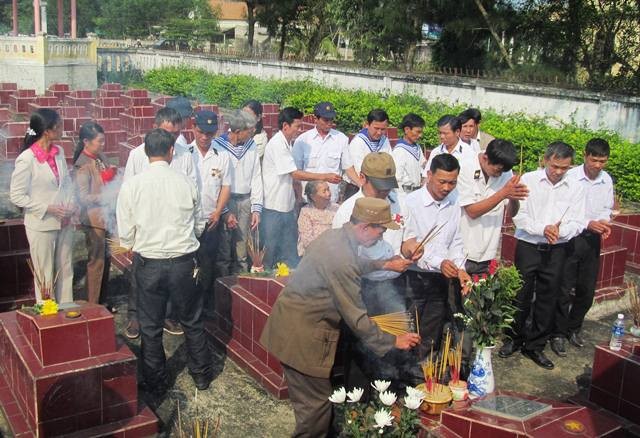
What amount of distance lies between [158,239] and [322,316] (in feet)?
4.45

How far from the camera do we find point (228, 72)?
85.5 ft

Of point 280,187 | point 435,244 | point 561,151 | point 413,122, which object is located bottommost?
point 435,244

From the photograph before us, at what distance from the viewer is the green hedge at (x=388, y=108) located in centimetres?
1020

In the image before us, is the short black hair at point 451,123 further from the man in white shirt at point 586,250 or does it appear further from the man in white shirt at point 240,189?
the man in white shirt at point 240,189

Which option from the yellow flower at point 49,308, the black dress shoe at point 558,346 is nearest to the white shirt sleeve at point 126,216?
the yellow flower at point 49,308

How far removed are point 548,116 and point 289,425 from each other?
35.4 feet

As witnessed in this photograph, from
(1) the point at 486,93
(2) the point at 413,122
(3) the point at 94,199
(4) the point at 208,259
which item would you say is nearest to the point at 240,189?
(4) the point at 208,259

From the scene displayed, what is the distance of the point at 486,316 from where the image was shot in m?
4.40

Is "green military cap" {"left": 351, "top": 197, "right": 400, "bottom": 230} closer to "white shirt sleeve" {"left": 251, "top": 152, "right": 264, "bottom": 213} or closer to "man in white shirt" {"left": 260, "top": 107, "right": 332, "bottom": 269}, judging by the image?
"man in white shirt" {"left": 260, "top": 107, "right": 332, "bottom": 269}

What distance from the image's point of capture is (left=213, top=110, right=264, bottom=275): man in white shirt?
616 centimetres

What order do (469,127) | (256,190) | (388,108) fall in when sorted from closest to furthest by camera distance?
1. (256,190)
2. (469,127)
3. (388,108)

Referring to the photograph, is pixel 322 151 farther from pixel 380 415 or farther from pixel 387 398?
pixel 380 415

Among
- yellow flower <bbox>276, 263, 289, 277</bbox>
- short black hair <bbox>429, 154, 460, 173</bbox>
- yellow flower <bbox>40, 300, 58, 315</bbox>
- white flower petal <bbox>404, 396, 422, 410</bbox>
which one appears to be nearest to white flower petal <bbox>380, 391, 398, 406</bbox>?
white flower petal <bbox>404, 396, 422, 410</bbox>

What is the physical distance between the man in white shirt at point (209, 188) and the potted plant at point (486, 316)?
2375 millimetres
